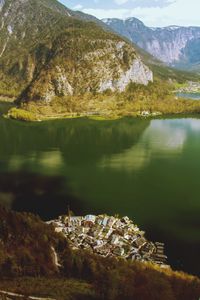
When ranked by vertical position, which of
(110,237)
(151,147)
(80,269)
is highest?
(151,147)

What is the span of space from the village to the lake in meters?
2.11

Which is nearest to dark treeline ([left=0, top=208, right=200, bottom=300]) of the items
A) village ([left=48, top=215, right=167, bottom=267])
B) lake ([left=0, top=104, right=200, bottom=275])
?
village ([left=48, top=215, right=167, bottom=267])

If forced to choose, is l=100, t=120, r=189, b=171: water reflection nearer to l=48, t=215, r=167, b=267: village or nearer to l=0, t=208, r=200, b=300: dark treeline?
l=48, t=215, r=167, b=267: village

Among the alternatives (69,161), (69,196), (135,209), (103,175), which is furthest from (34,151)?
(135,209)

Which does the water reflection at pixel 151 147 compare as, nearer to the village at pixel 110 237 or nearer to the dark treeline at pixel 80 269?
the village at pixel 110 237

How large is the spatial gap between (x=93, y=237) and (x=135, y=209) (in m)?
13.6

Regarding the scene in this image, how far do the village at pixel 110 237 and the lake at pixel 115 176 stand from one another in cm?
211

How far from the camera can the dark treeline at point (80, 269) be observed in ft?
156

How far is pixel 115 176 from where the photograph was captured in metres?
95.8

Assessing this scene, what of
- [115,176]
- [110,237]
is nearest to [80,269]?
[110,237]

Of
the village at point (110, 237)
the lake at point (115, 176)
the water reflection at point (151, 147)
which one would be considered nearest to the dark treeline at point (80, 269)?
the village at point (110, 237)

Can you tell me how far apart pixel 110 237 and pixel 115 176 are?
33.4 metres

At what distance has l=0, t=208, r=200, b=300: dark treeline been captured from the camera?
47562mm

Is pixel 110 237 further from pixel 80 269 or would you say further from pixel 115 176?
pixel 115 176
